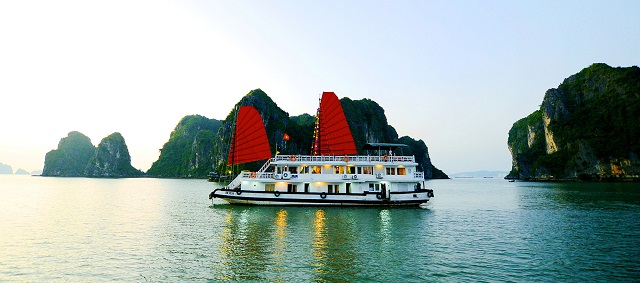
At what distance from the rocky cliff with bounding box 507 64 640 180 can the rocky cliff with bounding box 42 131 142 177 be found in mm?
189402

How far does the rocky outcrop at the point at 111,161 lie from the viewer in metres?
177

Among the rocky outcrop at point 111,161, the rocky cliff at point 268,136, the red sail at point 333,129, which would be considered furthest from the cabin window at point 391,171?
the rocky outcrop at point 111,161

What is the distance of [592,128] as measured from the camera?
353 ft

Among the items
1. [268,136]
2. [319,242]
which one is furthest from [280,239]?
[268,136]

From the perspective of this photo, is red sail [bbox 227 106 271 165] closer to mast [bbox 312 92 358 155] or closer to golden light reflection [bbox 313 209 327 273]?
mast [bbox 312 92 358 155]

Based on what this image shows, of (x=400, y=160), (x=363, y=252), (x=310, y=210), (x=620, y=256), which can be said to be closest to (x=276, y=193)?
(x=310, y=210)

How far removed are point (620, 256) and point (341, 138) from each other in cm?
2235

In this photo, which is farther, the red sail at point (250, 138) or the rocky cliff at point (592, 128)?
the rocky cliff at point (592, 128)

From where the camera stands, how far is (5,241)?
16.9 metres

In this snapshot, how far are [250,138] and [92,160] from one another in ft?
608

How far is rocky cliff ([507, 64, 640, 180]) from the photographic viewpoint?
96.6m

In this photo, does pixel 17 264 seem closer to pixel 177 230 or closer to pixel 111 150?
pixel 177 230

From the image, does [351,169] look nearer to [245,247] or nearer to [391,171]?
[391,171]

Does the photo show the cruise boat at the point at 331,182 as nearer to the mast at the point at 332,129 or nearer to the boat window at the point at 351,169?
the boat window at the point at 351,169
